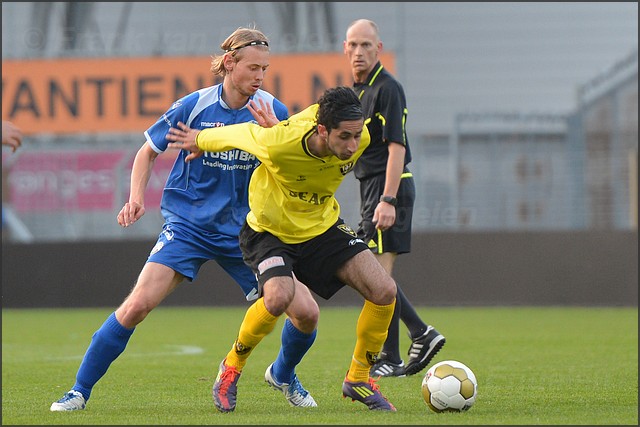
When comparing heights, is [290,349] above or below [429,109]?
below

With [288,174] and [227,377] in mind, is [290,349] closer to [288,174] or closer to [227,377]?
[227,377]

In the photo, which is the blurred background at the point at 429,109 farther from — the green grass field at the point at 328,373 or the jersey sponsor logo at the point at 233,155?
the jersey sponsor logo at the point at 233,155

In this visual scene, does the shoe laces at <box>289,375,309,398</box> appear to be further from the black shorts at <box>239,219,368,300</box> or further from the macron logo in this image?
the macron logo

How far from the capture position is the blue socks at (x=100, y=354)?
5.39 m

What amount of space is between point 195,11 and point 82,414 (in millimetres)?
13970

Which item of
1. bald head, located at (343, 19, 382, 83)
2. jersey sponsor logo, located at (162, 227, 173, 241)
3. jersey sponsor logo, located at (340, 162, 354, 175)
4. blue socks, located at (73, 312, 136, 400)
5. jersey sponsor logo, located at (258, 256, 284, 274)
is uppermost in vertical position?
bald head, located at (343, 19, 382, 83)

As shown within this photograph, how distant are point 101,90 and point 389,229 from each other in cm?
1240

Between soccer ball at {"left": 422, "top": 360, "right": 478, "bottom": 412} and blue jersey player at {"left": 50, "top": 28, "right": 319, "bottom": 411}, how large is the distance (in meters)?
0.65

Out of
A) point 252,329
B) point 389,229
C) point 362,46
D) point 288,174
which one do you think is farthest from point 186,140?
point 389,229

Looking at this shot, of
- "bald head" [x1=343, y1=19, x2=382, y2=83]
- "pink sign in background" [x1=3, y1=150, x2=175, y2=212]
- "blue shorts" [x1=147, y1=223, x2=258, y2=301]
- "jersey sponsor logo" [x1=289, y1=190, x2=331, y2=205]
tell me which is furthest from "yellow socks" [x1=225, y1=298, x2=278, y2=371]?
"pink sign in background" [x1=3, y1=150, x2=175, y2=212]

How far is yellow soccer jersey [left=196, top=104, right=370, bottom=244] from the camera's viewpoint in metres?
5.21

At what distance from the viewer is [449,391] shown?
17.1 feet

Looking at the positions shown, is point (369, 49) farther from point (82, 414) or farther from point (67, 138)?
point (67, 138)

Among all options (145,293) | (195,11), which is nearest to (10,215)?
(195,11)
